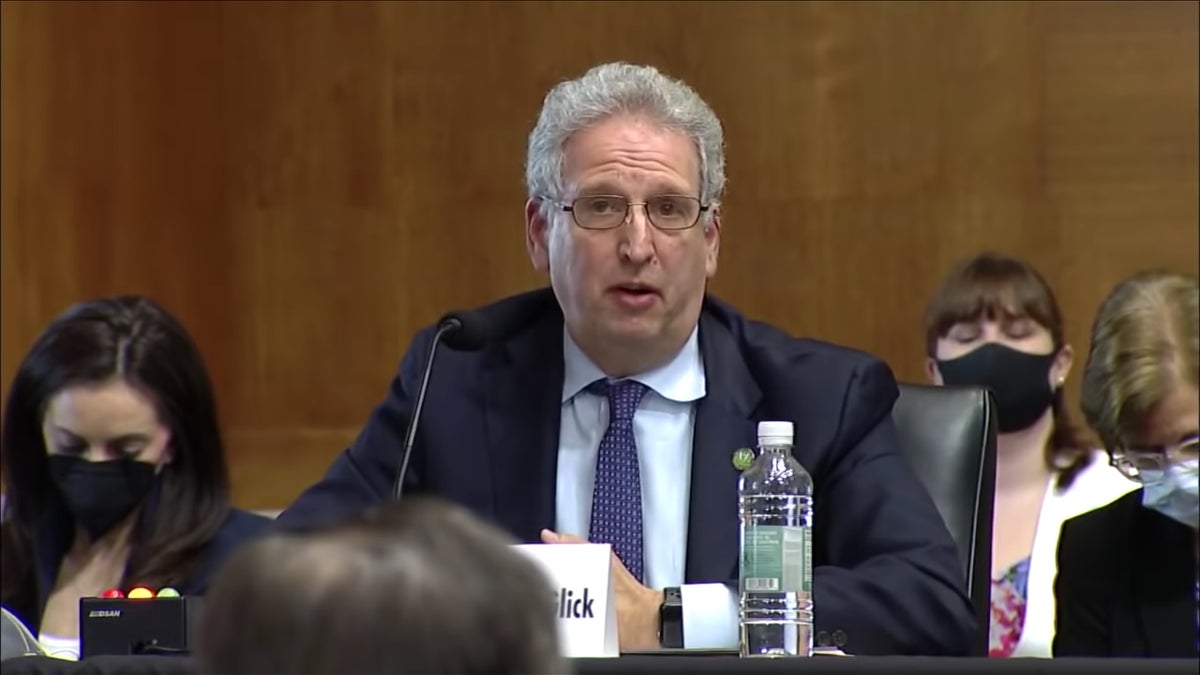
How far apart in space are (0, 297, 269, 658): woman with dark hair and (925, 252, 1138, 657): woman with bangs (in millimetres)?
1517

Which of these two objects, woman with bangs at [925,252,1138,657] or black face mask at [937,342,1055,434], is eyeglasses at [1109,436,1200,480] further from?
black face mask at [937,342,1055,434]

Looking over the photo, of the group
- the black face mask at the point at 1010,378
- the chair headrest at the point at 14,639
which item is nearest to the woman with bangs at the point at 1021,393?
the black face mask at the point at 1010,378

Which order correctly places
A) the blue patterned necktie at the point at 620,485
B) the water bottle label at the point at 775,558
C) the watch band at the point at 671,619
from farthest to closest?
the blue patterned necktie at the point at 620,485 < the watch band at the point at 671,619 < the water bottle label at the point at 775,558

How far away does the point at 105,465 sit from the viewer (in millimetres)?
3881

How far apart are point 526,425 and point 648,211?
36 centimetres

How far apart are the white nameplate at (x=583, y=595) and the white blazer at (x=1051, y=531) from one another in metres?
1.81

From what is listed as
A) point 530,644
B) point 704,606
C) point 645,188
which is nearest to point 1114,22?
point 645,188

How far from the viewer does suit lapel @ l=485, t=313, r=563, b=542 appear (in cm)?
311

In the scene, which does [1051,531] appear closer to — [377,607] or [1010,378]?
[1010,378]

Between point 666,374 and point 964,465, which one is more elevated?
point 666,374

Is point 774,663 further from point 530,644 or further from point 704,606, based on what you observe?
point 530,644

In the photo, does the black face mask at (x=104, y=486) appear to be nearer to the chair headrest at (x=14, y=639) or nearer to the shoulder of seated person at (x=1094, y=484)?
the chair headrest at (x=14, y=639)

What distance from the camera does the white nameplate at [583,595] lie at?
8.02ft

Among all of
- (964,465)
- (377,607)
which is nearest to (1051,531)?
(964,465)
